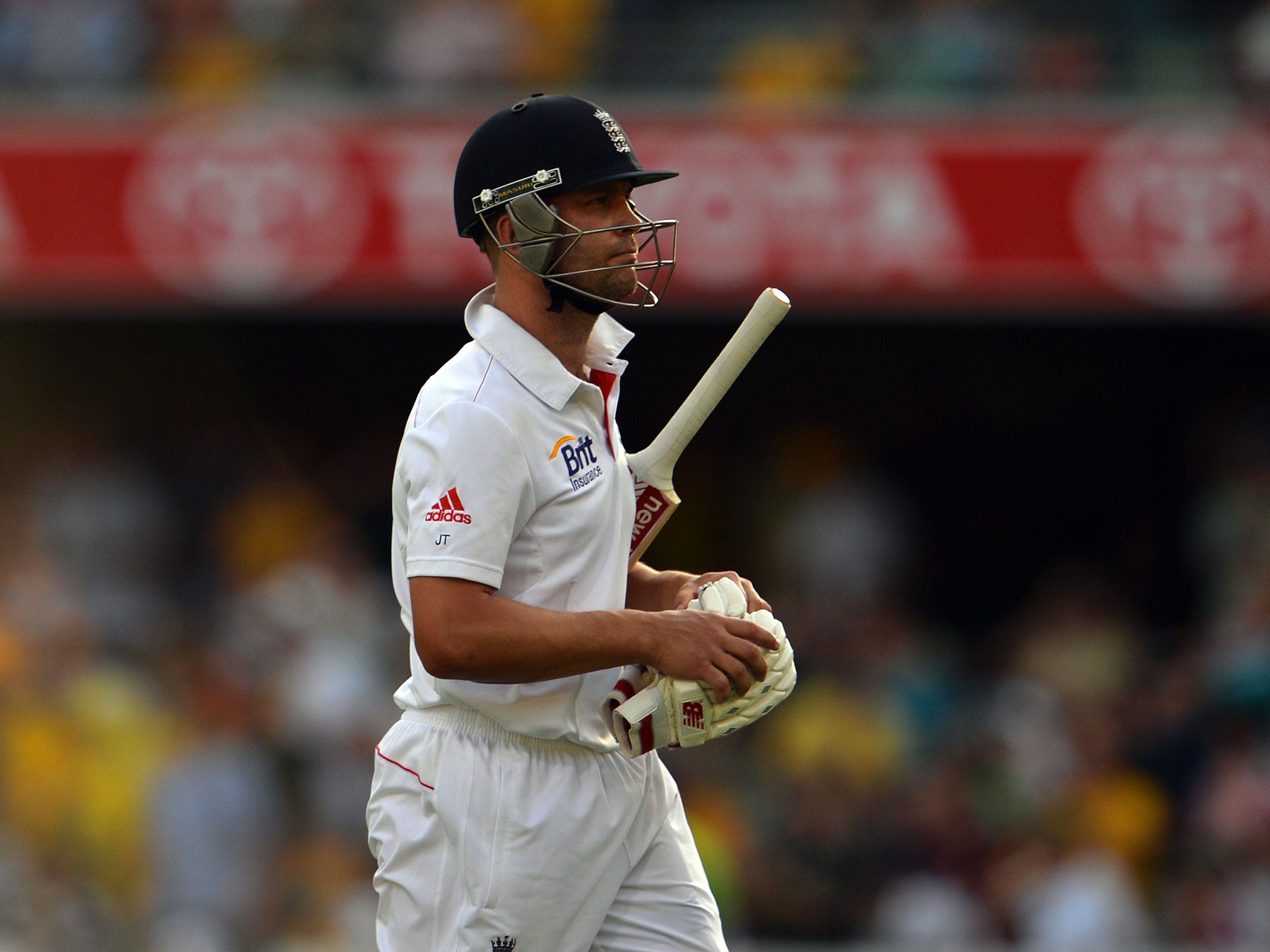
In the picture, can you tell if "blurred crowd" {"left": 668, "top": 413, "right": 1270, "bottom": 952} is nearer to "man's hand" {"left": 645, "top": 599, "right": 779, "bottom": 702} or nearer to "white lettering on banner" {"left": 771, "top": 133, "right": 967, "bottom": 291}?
"white lettering on banner" {"left": 771, "top": 133, "right": 967, "bottom": 291}

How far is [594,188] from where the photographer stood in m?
3.19

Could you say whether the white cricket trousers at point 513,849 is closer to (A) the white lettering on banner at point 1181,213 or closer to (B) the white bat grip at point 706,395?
(B) the white bat grip at point 706,395

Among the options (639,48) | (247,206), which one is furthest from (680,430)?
(639,48)

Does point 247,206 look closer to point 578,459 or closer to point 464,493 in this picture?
point 578,459

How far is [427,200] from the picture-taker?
9.20 metres

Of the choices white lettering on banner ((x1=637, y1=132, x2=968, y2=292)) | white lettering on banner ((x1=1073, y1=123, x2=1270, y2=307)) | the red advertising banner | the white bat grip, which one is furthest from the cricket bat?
white lettering on banner ((x1=1073, y1=123, x2=1270, y2=307))

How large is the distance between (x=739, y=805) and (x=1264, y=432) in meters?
3.65

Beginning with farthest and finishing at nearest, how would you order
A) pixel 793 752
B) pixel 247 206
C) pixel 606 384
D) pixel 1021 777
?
pixel 247 206
pixel 793 752
pixel 1021 777
pixel 606 384

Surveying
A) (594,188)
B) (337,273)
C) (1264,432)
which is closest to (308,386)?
(337,273)

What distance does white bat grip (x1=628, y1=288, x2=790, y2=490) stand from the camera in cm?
344

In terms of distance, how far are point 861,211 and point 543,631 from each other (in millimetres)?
6437

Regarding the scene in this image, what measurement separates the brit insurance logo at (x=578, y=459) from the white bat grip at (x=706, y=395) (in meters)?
0.22

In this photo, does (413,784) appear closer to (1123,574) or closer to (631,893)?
(631,893)

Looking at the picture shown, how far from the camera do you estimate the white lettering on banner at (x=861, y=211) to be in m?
9.01
